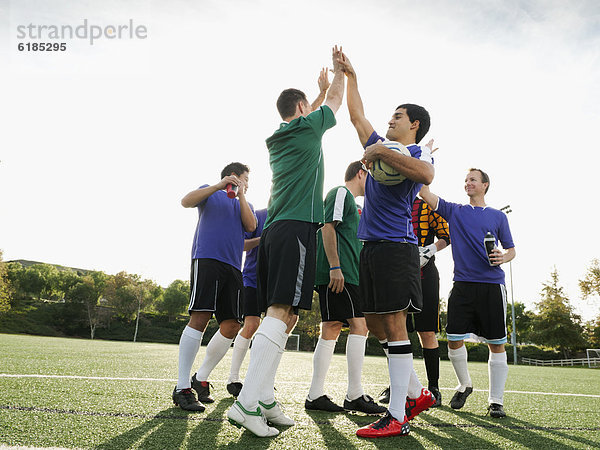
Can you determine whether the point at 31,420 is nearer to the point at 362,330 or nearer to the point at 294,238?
the point at 294,238

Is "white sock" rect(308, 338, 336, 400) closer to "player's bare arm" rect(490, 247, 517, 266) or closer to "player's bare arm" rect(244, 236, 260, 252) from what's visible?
"player's bare arm" rect(244, 236, 260, 252)

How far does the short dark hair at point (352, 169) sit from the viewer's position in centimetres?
468

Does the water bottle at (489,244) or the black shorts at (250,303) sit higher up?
the water bottle at (489,244)

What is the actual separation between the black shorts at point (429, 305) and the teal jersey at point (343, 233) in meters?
0.96

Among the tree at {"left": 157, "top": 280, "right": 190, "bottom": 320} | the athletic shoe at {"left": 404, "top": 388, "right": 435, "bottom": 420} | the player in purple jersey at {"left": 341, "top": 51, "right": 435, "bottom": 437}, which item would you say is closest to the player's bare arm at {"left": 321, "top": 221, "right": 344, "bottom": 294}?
the player in purple jersey at {"left": 341, "top": 51, "right": 435, "bottom": 437}

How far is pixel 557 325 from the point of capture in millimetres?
45094

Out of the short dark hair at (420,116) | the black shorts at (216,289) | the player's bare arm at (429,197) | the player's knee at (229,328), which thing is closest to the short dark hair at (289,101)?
the short dark hair at (420,116)

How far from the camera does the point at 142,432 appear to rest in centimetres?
239

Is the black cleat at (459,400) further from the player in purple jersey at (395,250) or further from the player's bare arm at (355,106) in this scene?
the player's bare arm at (355,106)

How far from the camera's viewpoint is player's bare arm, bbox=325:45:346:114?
3.23 meters

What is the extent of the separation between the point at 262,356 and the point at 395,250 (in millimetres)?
1310

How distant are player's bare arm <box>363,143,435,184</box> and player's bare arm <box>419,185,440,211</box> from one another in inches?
68.4

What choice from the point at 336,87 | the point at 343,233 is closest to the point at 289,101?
the point at 336,87

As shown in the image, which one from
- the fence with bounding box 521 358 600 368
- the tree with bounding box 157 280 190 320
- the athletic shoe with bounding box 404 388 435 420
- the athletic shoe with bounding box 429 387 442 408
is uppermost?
the athletic shoe with bounding box 404 388 435 420
